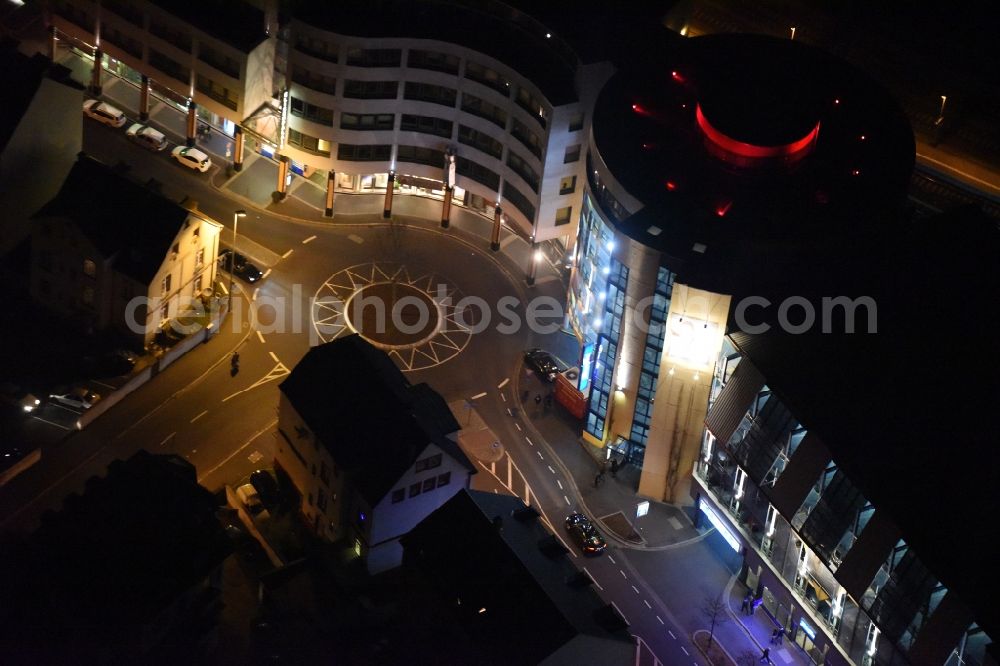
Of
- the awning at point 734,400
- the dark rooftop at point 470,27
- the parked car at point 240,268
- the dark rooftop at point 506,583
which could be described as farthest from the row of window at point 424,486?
the dark rooftop at point 470,27

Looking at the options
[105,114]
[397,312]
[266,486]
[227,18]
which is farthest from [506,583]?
[105,114]

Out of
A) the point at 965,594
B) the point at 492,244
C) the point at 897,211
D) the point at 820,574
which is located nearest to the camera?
the point at 965,594

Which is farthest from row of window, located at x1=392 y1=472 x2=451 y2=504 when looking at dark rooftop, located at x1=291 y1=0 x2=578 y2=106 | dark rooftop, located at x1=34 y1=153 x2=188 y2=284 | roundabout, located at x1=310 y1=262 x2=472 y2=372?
dark rooftop, located at x1=291 y1=0 x2=578 y2=106

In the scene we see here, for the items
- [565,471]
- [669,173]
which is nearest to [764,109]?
[669,173]

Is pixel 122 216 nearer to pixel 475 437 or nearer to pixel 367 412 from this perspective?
pixel 367 412

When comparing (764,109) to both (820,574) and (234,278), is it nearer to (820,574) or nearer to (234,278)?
(820,574)

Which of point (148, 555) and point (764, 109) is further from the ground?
point (764, 109)
